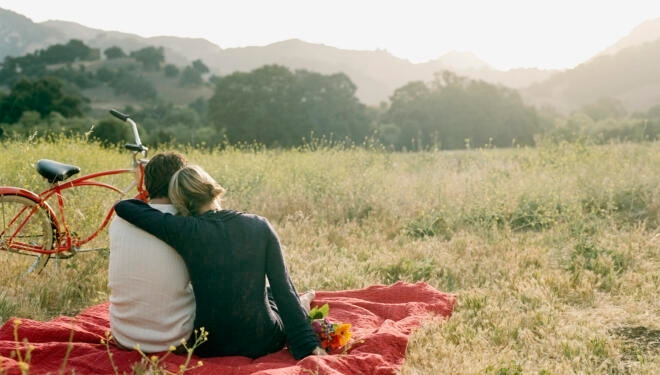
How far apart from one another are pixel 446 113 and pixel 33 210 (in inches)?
1577

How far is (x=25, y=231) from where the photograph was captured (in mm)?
5590

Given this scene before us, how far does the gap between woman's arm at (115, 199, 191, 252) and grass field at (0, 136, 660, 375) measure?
1580 mm

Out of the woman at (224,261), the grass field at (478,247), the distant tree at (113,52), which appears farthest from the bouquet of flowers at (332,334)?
the distant tree at (113,52)

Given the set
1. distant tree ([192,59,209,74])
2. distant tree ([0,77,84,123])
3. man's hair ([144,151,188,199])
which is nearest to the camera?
man's hair ([144,151,188,199])

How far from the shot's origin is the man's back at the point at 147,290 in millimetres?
3422

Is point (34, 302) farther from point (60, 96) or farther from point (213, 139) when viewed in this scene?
point (60, 96)

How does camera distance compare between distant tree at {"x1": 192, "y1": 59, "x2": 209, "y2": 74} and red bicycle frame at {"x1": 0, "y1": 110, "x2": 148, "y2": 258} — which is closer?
red bicycle frame at {"x1": 0, "y1": 110, "x2": 148, "y2": 258}

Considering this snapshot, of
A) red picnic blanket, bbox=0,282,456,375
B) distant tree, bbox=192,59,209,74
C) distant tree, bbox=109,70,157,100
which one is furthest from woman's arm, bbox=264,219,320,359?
distant tree, bbox=192,59,209,74

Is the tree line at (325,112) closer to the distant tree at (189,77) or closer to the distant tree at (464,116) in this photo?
the distant tree at (464,116)

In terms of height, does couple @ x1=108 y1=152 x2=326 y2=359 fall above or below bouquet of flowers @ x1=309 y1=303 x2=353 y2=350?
above

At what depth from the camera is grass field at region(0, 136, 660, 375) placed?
4160mm

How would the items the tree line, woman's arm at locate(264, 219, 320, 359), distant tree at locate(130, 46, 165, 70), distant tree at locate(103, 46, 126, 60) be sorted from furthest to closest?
distant tree at locate(103, 46, 126, 60) → distant tree at locate(130, 46, 165, 70) → the tree line → woman's arm at locate(264, 219, 320, 359)

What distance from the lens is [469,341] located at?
4172 mm

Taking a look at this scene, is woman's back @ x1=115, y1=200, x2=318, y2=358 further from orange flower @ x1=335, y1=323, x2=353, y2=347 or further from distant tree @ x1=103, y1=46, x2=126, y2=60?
distant tree @ x1=103, y1=46, x2=126, y2=60
